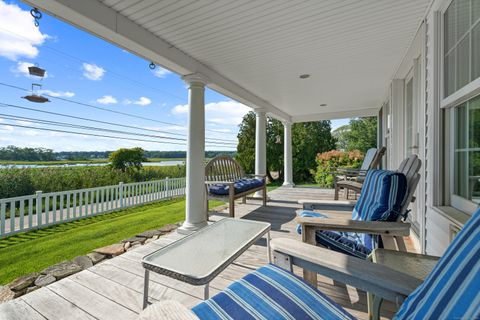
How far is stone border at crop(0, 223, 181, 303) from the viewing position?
1678 millimetres

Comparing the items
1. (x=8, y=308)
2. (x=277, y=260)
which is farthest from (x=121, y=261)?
(x=277, y=260)

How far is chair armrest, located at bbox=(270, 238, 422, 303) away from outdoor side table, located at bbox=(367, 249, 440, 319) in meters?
0.12

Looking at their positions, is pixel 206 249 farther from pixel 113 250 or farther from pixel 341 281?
pixel 113 250

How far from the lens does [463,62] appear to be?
1.43 m

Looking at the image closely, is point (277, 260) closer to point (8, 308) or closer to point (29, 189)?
point (8, 308)

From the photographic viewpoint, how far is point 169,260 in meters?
1.30

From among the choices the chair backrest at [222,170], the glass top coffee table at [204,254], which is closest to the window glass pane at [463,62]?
the glass top coffee table at [204,254]

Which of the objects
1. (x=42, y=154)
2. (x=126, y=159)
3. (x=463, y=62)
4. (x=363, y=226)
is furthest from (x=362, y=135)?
(x=42, y=154)

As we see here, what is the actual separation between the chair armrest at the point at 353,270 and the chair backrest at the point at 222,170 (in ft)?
9.06

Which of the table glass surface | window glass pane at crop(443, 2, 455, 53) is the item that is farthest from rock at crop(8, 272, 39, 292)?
window glass pane at crop(443, 2, 455, 53)

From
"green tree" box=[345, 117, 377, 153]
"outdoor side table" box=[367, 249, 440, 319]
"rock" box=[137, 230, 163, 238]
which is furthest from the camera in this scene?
"green tree" box=[345, 117, 377, 153]

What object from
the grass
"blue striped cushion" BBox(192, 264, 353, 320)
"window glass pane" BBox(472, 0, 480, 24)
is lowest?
the grass

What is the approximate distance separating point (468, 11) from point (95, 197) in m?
6.09

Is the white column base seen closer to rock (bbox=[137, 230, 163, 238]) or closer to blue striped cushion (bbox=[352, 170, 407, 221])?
rock (bbox=[137, 230, 163, 238])
